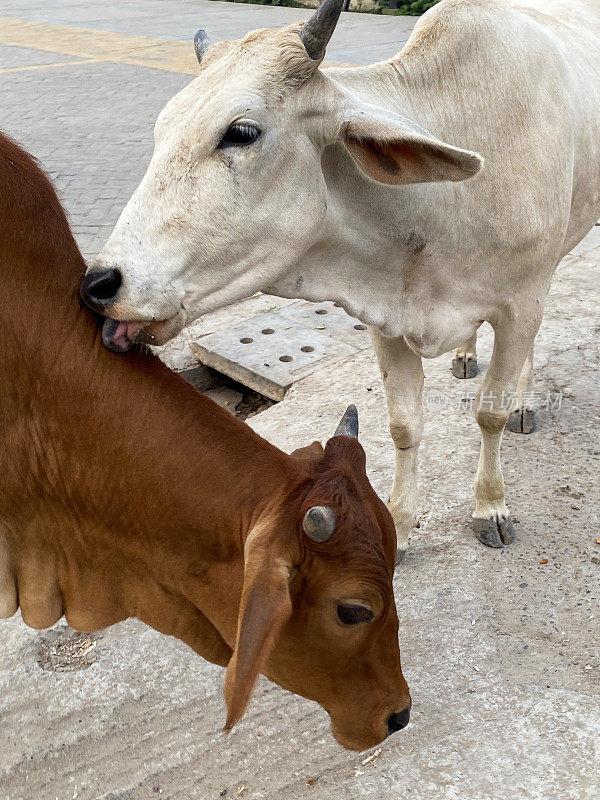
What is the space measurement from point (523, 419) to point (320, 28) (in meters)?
2.34

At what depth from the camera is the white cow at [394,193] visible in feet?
7.07

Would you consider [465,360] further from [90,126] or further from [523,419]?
[90,126]

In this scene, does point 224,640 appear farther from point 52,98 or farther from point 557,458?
point 52,98

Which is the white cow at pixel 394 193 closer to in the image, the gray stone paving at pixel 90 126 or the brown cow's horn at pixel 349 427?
the brown cow's horn at pixel 349 427

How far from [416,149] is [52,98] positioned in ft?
31.9

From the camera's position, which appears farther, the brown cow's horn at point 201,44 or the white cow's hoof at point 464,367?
the white cow's hoof at point 464,367

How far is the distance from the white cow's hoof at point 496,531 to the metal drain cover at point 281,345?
1.43m

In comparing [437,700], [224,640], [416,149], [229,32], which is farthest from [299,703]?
[229,32]

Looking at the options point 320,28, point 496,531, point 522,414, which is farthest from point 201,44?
point 522,414

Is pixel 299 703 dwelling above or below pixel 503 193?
below

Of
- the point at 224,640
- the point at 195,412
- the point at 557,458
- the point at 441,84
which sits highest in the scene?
the point at 441,84

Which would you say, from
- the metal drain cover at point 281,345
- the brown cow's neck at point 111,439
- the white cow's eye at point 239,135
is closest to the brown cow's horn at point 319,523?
the brown cow's neck at point 111,439

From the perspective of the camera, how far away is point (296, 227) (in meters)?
2.33

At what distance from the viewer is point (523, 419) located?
4.08 metres
